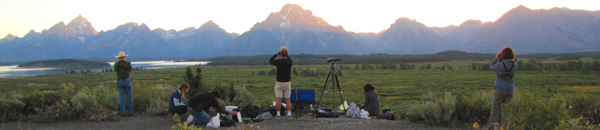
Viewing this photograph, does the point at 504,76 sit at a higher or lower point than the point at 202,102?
higher

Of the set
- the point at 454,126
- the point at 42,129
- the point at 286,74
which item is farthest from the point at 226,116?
the point at 454,126

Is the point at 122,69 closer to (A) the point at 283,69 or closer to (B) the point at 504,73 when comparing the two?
(A) the point at 283,69

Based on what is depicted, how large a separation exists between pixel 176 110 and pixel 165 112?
3.73 feet

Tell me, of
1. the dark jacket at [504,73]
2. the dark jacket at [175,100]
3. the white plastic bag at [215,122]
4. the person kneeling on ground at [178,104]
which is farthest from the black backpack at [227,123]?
the dark jacket at [504,73]

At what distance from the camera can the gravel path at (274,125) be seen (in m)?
7.00

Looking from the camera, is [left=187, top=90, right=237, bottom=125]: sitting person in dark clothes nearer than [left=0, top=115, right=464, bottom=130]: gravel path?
No

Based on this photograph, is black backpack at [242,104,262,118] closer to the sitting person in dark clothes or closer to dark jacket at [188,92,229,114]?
the sitting person in dark clothes

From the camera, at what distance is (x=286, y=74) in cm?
749

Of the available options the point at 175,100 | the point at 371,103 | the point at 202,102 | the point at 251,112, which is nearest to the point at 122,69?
the point at 175,100

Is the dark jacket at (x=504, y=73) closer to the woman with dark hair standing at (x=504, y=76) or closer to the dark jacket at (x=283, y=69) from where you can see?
the woman with dark hair standing at (x=504, y=76)

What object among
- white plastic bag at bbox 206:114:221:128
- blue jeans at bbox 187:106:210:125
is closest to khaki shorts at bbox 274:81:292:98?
white plastic bag at bbox 206:114:221:128

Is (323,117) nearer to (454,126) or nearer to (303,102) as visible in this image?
(303,102)

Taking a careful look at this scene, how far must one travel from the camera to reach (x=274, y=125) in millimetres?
7254

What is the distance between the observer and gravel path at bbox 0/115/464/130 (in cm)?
700
